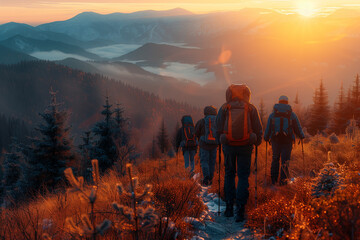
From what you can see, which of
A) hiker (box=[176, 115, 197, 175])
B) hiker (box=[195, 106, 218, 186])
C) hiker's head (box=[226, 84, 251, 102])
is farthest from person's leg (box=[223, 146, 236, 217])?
hiker (box=[176, 115, 197, 175])

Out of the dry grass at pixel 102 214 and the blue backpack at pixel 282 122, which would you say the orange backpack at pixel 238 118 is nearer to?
the dry grass at pixel 102 214

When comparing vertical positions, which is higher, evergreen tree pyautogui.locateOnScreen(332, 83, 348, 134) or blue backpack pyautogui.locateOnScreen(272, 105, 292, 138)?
blue backpack pyautogui.locateOnScreen(272, 105, 292, 138)

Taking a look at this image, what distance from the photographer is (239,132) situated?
172 inches

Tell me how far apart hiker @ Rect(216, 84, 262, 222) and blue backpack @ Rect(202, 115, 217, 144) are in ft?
8.32

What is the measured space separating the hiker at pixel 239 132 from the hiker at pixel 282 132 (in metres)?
2.19

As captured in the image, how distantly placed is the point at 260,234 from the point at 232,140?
1.51 meters

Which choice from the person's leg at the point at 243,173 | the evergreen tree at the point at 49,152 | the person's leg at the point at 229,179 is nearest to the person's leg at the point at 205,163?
the person's leg at the point at 229,179

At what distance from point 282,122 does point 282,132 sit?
0.75 ft

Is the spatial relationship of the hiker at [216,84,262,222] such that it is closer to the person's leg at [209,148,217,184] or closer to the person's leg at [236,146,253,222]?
the person's leg at [236,146,253,222]

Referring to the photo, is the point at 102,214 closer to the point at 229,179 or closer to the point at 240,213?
the point at 240,213

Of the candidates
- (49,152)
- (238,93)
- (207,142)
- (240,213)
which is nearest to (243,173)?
(240,213)

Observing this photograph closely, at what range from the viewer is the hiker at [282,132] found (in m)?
6.43

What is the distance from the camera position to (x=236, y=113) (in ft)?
14.4

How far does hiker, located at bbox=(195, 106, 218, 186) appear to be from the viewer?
7.23 metres
